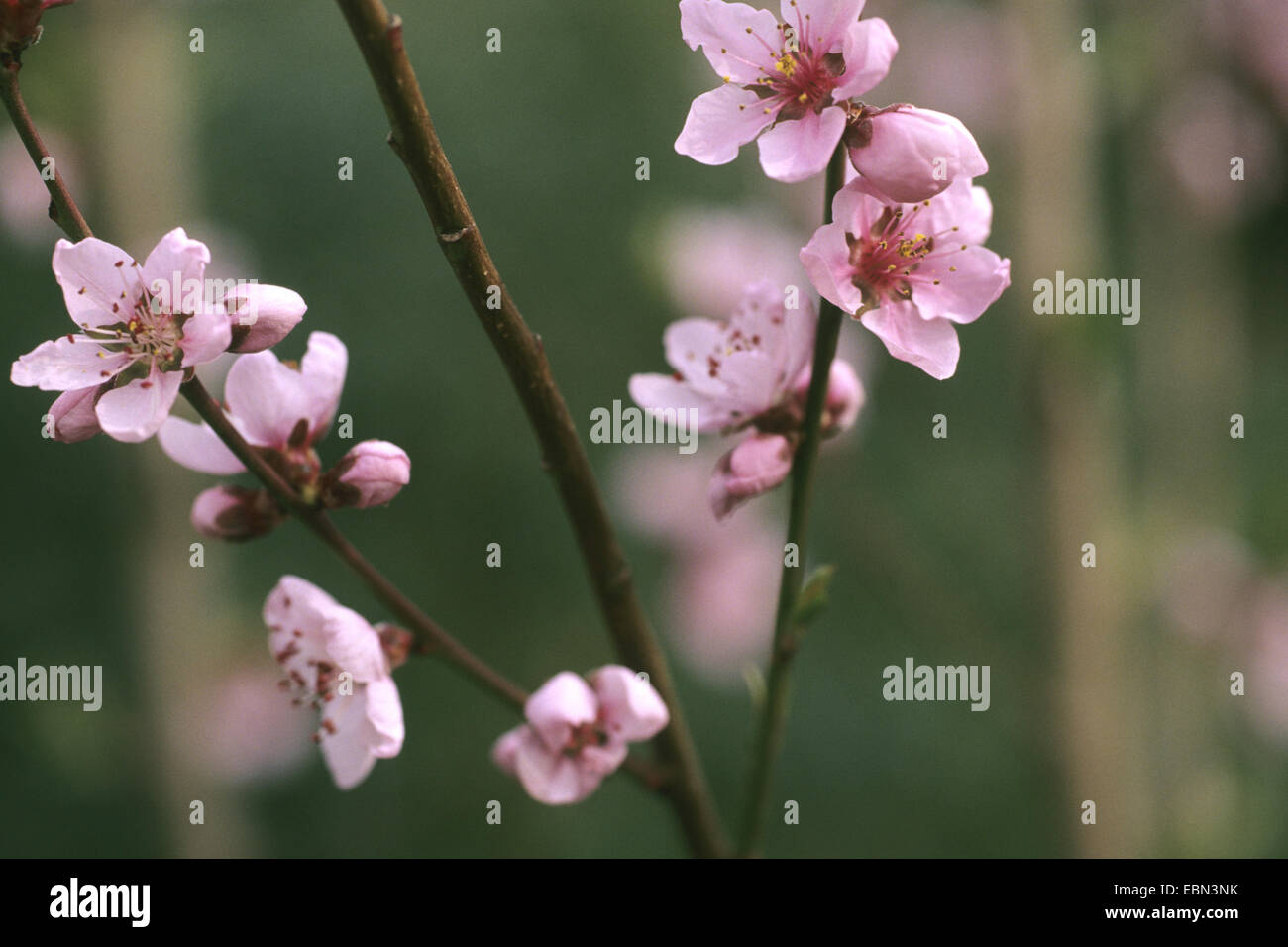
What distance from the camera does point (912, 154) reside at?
1.57 feet

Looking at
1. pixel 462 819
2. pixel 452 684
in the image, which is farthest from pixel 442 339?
pixel 462 819

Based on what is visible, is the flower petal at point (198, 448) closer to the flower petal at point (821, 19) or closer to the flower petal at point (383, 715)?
the flower petal at point (383, 715)

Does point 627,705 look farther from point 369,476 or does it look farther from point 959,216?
point 959,216

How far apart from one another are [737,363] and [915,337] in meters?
0.09

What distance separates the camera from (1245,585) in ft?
5.47

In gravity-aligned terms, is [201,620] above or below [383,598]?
above

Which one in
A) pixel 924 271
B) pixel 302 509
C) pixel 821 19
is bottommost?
pixel 302 509

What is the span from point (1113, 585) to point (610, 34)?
211cm

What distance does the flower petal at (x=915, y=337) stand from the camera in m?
0.55

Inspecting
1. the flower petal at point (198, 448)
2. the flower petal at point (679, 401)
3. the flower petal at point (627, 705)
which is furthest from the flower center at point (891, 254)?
the flower petal at point (198, 448)

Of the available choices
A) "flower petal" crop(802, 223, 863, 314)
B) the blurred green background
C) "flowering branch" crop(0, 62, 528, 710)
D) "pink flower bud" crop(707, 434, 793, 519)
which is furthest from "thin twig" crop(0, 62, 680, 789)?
the blurred green background

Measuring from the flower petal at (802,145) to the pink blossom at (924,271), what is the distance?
44 millimetres

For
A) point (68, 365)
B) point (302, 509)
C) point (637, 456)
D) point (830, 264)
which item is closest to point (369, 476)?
point (302, 509)
